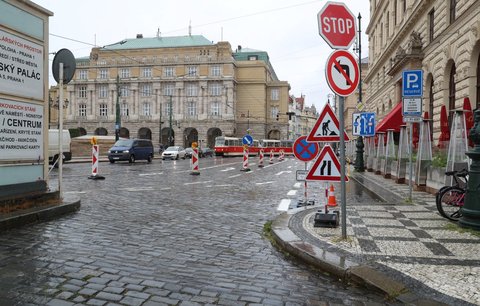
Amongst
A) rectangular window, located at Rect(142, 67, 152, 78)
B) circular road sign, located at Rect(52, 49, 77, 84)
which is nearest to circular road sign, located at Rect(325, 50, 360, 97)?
circular road sign, located at Rect(52, 49, 77, 84)

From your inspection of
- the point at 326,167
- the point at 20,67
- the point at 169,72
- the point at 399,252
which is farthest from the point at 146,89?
the point at 399,252

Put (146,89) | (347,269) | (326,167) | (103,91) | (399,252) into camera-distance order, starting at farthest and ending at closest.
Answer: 1. (103,91)
2. (146,89)
3. (326,167)
4. (399,252)
5. (347,269)

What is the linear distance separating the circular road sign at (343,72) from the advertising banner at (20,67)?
17.1ft

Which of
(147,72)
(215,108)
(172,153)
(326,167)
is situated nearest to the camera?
(326,167)

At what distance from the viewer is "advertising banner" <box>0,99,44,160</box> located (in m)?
6.79

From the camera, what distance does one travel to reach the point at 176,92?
8588 centimetres

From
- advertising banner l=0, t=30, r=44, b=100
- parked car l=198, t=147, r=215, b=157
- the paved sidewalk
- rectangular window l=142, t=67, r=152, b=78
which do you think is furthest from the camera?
rectangular window l=142, t=67, r=152, b=78

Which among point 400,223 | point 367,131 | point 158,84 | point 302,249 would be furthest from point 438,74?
point 158,84

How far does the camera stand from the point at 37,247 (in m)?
5.27

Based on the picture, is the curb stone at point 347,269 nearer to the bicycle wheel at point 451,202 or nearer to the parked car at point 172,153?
the bicycle wheel at point 451,202

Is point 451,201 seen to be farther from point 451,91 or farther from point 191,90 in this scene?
point 191,90

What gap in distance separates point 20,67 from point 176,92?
80.1 meters

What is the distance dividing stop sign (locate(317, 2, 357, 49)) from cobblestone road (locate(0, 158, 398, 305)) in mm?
3071

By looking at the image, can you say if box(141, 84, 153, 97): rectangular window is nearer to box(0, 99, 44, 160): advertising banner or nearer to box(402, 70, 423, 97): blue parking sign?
box(402, 70, 423, 97): blue parking sign
